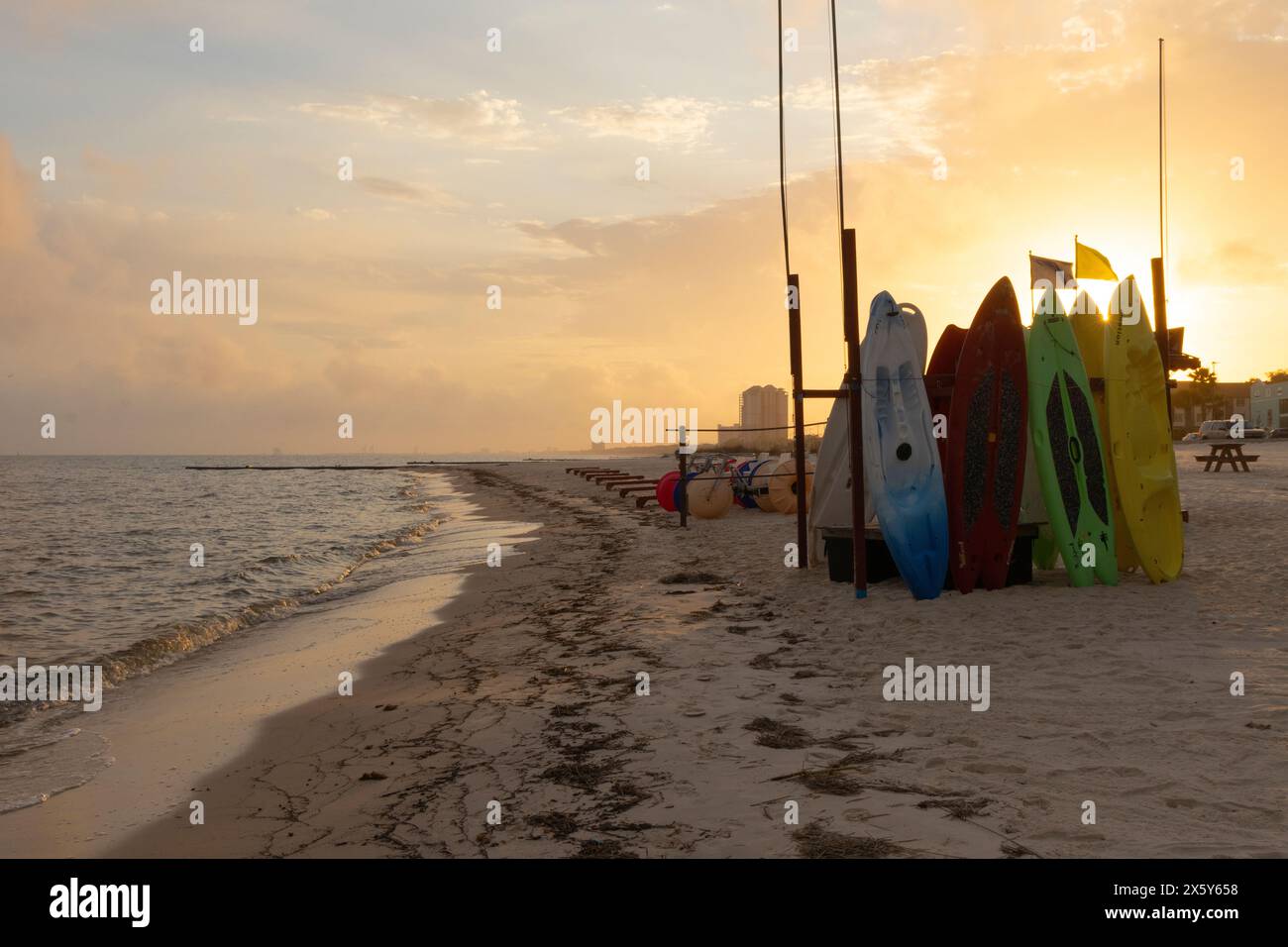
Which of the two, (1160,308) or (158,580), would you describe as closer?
(1160,308)

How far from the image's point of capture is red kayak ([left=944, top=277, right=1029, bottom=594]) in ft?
28.9

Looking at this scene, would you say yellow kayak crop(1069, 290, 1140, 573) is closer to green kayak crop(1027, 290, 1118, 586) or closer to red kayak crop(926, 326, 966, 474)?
green kayak crop(1027, 290, 1118, 586)

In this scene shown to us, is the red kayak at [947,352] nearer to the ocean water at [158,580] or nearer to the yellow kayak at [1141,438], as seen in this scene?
the yellow kayak at [1141,438]

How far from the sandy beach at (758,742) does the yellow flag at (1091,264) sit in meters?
3.37

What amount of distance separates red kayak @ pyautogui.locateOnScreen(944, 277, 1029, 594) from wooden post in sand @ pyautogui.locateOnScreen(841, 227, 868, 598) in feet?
2.92

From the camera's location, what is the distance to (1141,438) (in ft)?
31.2

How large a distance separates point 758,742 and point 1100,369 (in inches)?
287

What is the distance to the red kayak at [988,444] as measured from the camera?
8.80m

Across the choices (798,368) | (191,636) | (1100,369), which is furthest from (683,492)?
(191,636)

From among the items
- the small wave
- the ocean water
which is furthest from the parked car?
the small wave

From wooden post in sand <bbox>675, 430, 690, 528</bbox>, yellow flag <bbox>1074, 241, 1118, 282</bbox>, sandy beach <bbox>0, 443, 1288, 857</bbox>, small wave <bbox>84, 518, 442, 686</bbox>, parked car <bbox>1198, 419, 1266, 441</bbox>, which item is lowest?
small wave <bbox>84, 518, 442, 686</bbox>

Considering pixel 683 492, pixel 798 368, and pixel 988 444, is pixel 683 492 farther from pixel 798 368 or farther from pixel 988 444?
pixel 988 444

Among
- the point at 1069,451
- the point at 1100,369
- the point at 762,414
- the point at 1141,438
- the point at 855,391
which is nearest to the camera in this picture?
the point at 855,391

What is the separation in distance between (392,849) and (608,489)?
2935 centimetres
